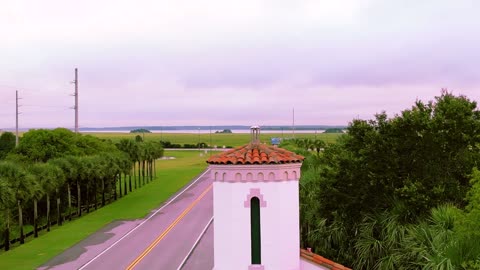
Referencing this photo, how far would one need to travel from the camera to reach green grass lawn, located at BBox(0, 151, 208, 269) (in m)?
33.5

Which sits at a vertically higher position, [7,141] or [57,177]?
[7,141]

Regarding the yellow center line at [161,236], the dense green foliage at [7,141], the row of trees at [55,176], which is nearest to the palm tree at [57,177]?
the row of trees at [55,176]

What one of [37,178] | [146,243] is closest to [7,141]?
[37,178]

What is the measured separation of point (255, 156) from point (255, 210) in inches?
62.1

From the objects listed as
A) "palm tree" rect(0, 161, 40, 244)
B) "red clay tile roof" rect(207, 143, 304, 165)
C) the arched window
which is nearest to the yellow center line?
"palm tree" rect(0, 161, 40, 244)

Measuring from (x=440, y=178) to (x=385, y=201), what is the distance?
9.90ft

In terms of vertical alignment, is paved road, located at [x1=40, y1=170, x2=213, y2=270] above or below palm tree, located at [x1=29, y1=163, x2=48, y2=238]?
below

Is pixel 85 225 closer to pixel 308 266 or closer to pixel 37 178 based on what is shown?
pixel 37 178

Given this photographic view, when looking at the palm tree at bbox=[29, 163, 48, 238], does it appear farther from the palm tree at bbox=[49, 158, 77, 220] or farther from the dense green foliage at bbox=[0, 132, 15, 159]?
the dense green foliage at bbox=[0, 132, 15, 159]

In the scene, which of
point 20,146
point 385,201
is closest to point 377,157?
point 385,201

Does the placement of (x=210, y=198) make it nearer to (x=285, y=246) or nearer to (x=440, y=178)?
(x=440, y=178)

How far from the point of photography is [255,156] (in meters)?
15.0

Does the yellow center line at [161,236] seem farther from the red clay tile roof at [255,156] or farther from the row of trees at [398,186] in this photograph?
the red clay tile roof at [255,156]

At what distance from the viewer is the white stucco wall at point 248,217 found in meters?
14.7
